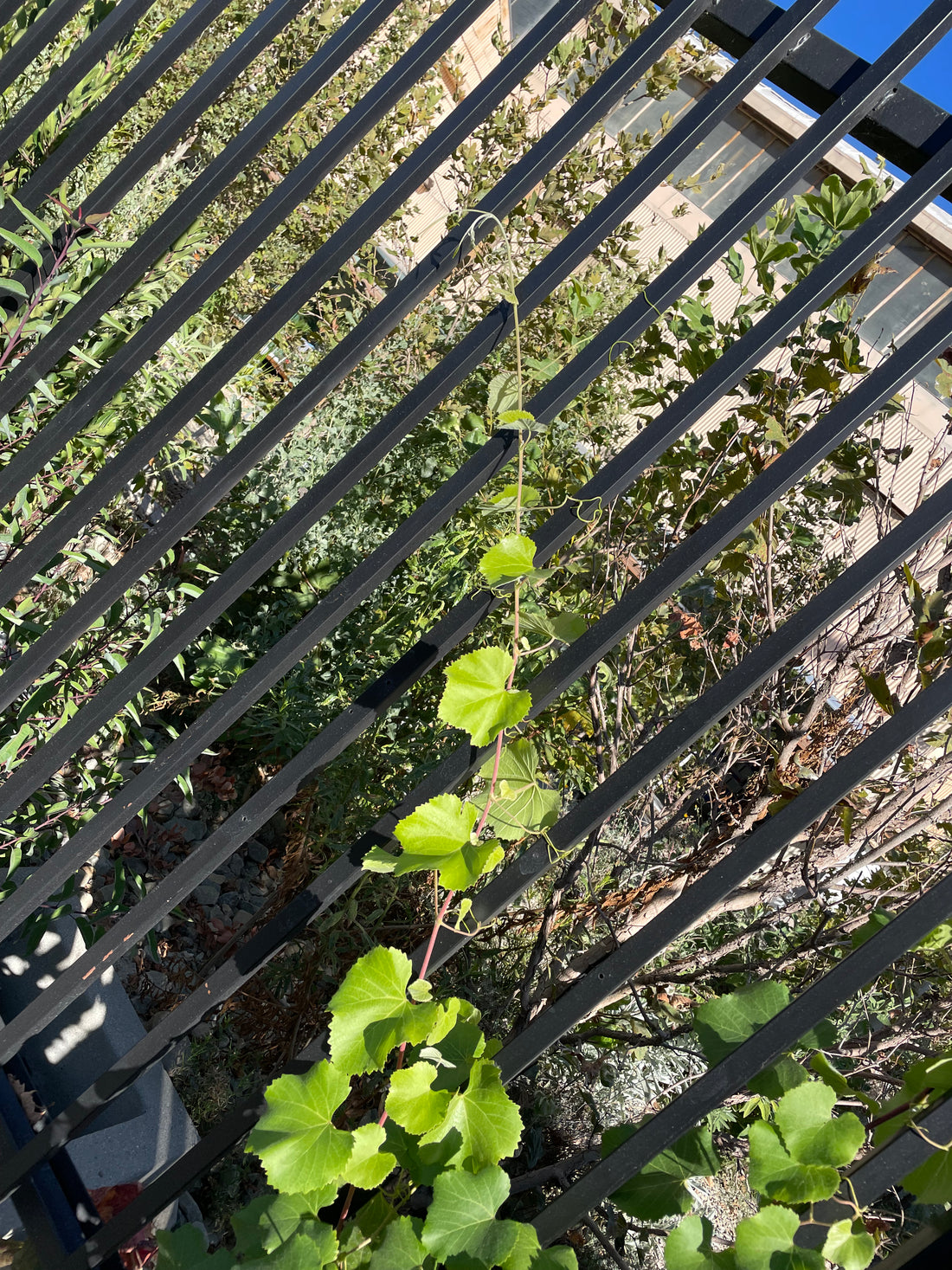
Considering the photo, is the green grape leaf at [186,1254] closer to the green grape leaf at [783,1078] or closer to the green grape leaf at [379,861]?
the green grape leaf at [379,861]

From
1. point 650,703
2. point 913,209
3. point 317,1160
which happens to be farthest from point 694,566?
point 650,703

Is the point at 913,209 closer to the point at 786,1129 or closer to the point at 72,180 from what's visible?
the point at 786,1129

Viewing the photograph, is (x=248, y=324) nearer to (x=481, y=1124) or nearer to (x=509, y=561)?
(x=509, y=561)

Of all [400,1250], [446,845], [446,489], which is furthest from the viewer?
[446,489]

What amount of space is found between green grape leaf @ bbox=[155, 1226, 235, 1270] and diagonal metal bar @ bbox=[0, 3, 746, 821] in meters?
0.60

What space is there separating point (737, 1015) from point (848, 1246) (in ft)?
0.74

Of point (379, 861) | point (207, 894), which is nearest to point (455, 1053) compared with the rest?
point (379, 861)

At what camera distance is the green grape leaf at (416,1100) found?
0.85 meters

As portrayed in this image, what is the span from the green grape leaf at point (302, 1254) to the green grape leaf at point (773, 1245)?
0.36 metres

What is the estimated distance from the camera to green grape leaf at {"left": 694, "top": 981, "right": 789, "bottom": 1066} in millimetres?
921

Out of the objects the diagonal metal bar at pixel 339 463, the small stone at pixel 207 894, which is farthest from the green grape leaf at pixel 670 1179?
the small stone at pixel 207 894

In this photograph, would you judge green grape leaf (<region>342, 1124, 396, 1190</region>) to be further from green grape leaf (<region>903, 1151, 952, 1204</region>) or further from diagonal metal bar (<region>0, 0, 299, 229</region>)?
diagonal metal bar (<region>0, 0, 299, 229</region>)

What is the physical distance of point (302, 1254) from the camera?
32.5 inches

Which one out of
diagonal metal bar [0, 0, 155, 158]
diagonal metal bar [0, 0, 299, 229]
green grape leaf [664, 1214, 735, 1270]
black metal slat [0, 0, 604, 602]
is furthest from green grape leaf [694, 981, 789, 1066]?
Answer: diagonal metal bar [0, 0, 155, 158]
